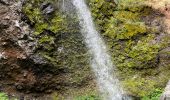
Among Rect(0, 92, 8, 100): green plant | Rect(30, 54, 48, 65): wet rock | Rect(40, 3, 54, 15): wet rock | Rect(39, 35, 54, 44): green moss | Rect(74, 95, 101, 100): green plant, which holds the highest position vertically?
Rect(40, 3, 54, 15): wet rock

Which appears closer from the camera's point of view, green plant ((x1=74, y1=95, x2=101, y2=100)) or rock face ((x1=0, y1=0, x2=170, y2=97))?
green plant ((x1=74, y1=95, x2=101, y2=100))

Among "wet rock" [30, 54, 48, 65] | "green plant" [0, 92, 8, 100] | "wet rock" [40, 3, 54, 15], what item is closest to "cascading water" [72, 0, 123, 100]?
"wet rock" [40, 3, 54, 15]

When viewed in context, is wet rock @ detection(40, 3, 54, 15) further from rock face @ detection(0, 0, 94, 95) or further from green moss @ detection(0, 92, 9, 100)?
green moss @ detection(0, 92, 9, 100)

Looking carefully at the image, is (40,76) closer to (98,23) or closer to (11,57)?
(11,57)

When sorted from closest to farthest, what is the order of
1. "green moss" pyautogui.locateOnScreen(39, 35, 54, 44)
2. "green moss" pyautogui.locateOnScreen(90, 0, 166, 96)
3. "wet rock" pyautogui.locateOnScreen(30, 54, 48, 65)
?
"wet rock" pyautogui.locateOnScreen(30, 54, 48, 65) < "green moss" pyautogui.locateOnScreen(90, 0, 166, 96) < "green moss" pyautogui.locateOnScreen(39, 35, 54, 44)

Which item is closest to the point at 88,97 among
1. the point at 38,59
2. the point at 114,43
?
the point at 38,59

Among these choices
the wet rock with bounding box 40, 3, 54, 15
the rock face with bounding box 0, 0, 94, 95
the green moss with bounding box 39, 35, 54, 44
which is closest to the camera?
the rock face with bounding box 0, 0, 94, 95

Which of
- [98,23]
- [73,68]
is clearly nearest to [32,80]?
[73,68]

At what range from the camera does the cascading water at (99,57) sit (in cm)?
1146

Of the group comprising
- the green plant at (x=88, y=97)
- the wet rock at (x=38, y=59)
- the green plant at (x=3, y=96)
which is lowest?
the green plant at (x=88, y=97)

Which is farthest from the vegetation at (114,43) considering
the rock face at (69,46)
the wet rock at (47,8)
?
the wet rock at (47,8)

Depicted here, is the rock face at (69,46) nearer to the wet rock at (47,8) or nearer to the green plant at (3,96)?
the wet rock at (47,8)

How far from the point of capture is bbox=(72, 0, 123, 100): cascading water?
37.6ft

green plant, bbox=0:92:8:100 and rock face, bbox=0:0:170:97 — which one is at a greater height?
rock face, bbox=0:0:170:97
